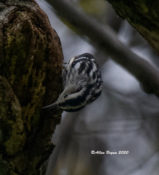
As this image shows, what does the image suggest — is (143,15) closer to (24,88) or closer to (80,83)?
(24,88)

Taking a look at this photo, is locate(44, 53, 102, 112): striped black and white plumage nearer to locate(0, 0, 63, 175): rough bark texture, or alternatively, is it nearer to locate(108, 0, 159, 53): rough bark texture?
locate(0, 0, 63, 175): rough bark texture

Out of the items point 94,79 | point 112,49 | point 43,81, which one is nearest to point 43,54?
point 43,81

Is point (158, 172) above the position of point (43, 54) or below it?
below

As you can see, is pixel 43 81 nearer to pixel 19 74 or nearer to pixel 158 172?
pixel 19 74

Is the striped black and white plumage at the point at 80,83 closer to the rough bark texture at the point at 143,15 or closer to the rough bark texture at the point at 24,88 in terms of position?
the rough bark texture at the point at 24,88

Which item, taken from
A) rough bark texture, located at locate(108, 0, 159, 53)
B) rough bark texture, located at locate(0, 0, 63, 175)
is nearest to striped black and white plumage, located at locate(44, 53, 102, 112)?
rough bark texture, located at locate(0, 0, 63, 175)

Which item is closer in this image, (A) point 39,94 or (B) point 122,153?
(A) point 39,94
